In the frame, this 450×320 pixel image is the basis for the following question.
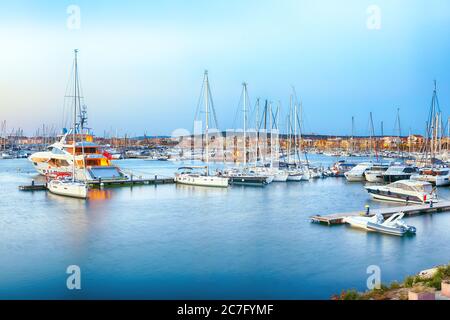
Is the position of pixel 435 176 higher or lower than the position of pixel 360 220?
higher

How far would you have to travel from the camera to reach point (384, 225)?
1778cm

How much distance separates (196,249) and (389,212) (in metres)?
10.0

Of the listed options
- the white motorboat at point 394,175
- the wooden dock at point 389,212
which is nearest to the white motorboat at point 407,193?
the wooden dock at point 389,212

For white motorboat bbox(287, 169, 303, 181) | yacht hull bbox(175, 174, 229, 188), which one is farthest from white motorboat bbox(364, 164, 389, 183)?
yacht hull bbox(175, 174, 229, 188)

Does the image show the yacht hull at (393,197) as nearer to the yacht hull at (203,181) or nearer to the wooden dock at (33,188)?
the yacht hull at (203,181)

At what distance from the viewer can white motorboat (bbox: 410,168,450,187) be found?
1398 inches

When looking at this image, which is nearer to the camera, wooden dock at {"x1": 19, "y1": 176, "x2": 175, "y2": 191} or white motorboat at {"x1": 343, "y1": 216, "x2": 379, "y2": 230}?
white motorboat at {"x1": 343, "y1": 216, "x2": 379, "y2": 230}

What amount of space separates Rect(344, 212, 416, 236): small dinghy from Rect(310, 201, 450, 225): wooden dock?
1.00 meters

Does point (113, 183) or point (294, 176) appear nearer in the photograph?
point (113, 183)

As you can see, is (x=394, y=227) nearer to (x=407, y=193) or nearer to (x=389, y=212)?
(x=389, y=212)

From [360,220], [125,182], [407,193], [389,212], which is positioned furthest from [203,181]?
[360,220]

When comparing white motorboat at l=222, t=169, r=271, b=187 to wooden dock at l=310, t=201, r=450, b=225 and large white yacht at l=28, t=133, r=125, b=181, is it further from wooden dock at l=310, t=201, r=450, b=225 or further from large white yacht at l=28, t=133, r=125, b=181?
wooden dock at l=310, t=201, r=450, b=225

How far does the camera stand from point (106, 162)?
38438mm

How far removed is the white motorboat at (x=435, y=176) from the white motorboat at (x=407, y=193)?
10.2 meters
